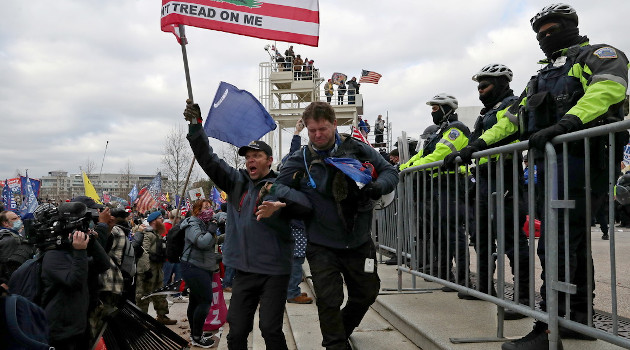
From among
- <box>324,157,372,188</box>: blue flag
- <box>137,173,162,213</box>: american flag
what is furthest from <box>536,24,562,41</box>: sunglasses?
<box>137,173,162,213</box>: american flag

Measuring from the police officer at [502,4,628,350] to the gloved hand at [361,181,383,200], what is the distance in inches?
39.1

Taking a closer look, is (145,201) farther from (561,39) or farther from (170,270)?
(561,39)

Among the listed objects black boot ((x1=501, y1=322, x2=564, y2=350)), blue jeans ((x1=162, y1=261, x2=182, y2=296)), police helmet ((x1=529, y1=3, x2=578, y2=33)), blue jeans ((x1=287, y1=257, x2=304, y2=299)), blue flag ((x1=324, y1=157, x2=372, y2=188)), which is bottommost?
blue jeans ((x1=162, y1=261, x2=182, y2=296))

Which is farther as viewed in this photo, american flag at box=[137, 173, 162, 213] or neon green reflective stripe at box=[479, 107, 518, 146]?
american flag at box=[137, 173, 162, 213]

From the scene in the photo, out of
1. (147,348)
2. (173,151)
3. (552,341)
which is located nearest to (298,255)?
(147,348)

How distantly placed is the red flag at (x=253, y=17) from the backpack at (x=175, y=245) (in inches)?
118

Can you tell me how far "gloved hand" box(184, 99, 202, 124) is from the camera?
3779mm

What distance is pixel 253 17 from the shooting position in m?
4.77

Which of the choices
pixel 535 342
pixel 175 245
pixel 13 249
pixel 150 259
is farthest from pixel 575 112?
pixel 150 259

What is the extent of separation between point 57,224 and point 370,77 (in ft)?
73.6

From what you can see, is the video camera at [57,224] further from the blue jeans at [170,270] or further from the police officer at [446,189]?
the blue jeans at [170,270]

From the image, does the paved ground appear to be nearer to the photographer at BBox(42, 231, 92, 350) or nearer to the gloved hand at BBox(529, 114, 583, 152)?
the gloved hand at BBox(529, 114, 583, 152)

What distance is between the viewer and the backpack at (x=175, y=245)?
650cm

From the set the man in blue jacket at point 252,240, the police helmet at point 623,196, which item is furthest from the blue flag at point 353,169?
the police helmet at point 623,196
